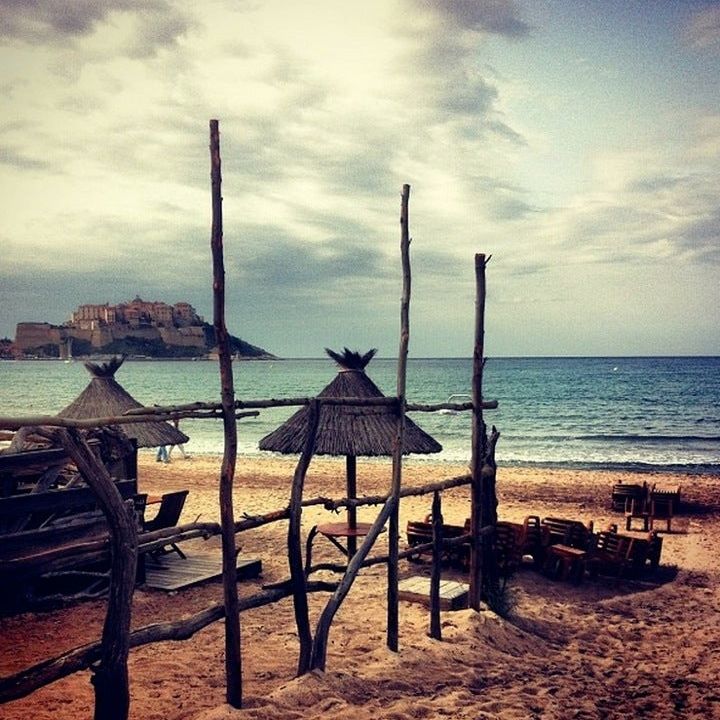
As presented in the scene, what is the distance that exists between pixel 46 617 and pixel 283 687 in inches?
151

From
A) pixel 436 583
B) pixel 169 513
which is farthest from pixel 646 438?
pixel 436 583

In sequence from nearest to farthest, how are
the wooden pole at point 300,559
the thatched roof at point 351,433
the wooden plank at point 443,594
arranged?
the wooden pole at point 300,559 → the wooden plank at point 443,594 → the thatched roof at point 351,433

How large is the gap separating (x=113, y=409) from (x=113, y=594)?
804 centimetres

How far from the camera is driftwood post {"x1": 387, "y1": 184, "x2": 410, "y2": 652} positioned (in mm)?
7129

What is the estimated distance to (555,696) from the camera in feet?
21.8

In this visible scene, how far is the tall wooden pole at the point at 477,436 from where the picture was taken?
26.9ft

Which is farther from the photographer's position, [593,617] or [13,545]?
[593,617]

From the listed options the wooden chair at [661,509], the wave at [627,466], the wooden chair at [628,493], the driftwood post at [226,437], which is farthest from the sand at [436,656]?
the wave at [627,466]

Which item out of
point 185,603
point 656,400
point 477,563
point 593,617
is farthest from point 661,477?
point 656,400

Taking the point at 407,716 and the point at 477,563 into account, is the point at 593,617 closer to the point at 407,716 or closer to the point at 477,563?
the point at 477,563

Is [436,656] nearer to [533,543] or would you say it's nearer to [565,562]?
[565,562]

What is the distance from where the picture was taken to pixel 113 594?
509cm

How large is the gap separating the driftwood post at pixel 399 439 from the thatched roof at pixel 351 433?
2.19 metres

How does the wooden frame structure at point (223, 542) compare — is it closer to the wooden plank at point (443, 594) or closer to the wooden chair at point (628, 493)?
the wooden plank at point (443, 594)
